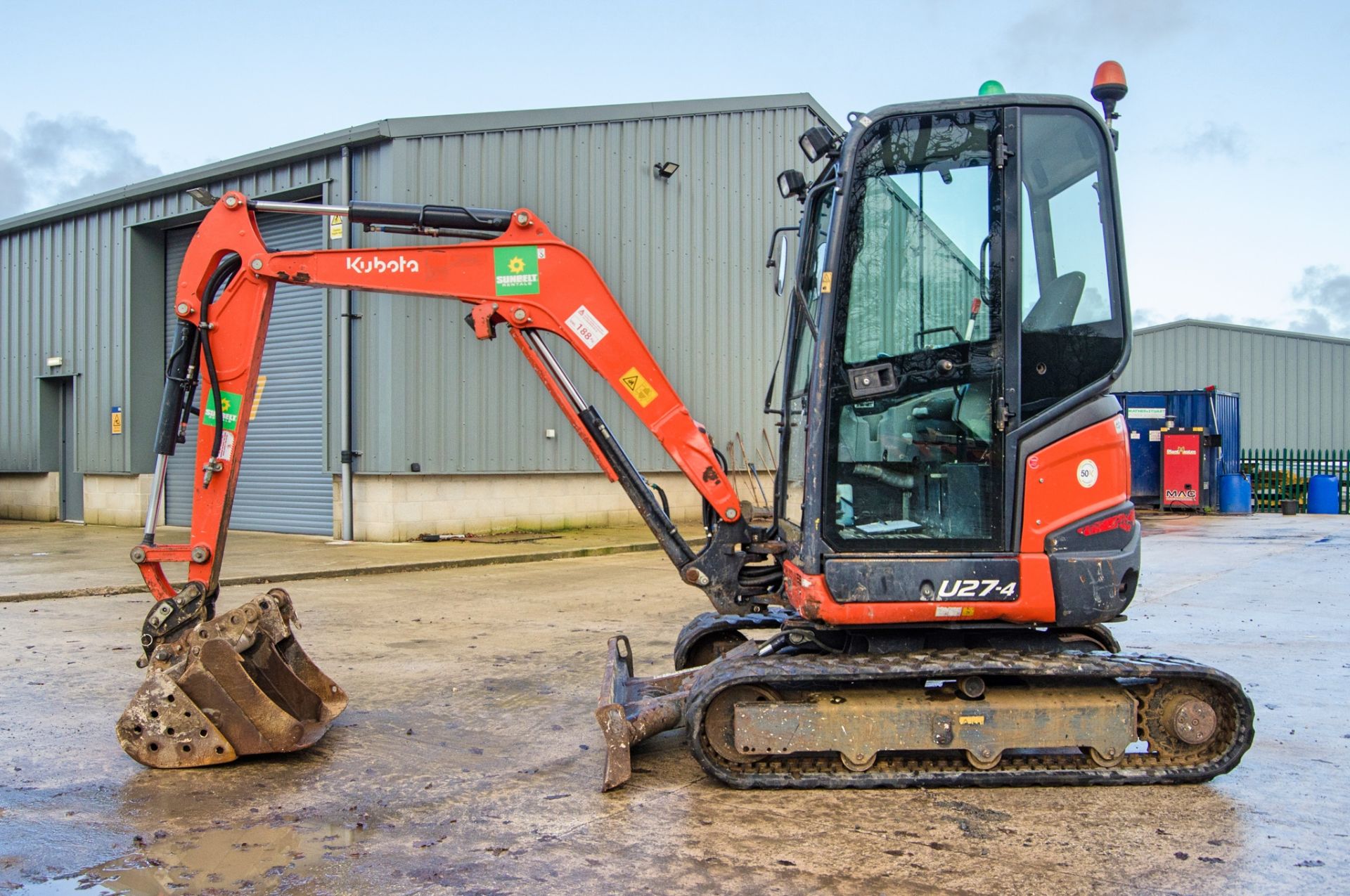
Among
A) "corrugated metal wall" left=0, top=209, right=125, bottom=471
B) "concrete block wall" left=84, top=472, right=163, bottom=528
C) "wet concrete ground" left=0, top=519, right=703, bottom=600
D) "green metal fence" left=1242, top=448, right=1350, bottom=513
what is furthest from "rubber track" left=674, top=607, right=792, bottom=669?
"green metal fence" left=1242, top=448, right=1350, bottom=513

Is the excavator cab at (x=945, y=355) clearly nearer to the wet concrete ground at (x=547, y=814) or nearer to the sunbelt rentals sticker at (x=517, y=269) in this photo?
the wet concrete ground at (x=547, y=814)

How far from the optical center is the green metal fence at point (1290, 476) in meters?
26.3

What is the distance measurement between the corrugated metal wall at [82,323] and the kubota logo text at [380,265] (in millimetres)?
13748

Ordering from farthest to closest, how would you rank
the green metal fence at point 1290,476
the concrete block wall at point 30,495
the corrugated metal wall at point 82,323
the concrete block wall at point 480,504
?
1. the green metal fence at point 1290,476
2. the concrete block wall at point 30,495
3. the corrugated metal wall at point 82,323
4. the concrete block wall at point 480,504

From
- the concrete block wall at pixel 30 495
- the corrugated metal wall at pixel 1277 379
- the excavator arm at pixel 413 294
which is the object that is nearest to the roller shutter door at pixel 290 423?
the concrete block wall at pixel 30 495

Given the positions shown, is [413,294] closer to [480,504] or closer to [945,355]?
[945,355]

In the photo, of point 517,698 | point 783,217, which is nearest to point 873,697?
point 517,698

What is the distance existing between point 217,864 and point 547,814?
1259 mm

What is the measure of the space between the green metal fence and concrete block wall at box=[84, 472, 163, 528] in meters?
25.2

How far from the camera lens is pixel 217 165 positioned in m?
18.2

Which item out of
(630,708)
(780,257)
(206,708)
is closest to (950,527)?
(780,257)

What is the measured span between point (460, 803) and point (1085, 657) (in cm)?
283

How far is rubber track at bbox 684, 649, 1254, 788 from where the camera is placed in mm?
4641

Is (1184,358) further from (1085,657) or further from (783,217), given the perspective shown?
(1085,657)
